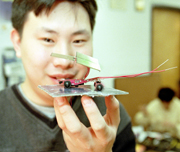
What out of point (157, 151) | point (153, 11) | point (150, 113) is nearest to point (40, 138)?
point (157, 151)

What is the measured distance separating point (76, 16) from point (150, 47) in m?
2.24

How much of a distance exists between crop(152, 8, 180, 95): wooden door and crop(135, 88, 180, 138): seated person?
0.63m

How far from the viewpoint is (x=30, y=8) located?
67cm

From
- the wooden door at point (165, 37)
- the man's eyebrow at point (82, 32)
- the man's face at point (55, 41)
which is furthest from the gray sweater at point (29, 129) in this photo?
the wooden door at point (165, 37)

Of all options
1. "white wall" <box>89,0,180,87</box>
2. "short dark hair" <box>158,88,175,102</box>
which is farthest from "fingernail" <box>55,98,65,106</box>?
"short dark hair" <box>158,88,175,102</box>

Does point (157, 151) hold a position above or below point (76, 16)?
below

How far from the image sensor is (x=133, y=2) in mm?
2482

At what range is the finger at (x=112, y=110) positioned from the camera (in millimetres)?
520

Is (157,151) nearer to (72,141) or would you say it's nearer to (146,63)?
(72,141)

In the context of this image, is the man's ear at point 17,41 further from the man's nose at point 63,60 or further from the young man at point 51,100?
the man's nose at point 63,60

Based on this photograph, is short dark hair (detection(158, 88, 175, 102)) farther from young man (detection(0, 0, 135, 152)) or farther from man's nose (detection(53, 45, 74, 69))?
man's nose (detection(53, 45, 74, 69))

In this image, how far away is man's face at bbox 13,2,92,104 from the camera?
62cm

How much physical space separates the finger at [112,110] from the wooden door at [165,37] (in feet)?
7.27

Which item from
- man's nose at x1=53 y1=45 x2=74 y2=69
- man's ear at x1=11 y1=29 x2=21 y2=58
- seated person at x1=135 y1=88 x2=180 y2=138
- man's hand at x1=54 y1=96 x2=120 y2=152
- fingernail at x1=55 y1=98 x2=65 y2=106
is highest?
man's ear at x1=11 y1=29 x2=21 y2=58
